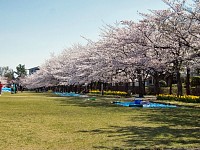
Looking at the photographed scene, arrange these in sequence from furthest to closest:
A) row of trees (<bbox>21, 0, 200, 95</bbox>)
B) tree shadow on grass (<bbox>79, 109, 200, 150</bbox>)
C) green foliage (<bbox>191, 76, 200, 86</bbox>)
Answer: green foliage (<bbox>191, 76, 200, 86</bbox>), row of trees (<bbox>21, 0, 200, 95</bbox>), tree shadow on grass (<bbox>79, 109, 200, 150</bbox>)

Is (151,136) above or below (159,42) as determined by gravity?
below

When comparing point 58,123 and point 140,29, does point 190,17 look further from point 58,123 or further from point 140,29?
point 58,123

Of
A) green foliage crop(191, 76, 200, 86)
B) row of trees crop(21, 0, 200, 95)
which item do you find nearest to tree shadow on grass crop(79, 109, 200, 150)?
row of trees crop(21, 0, 200, 95)

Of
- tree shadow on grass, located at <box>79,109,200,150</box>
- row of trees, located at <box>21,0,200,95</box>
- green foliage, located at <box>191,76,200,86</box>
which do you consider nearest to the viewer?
tree shadow on grass, located at <box>79,109,200,150</box>

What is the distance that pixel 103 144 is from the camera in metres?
8.73

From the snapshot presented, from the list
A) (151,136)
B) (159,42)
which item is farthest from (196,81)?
(151,136)

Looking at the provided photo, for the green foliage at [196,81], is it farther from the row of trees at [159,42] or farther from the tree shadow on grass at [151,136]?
the tree shadow on grass at [151,136]

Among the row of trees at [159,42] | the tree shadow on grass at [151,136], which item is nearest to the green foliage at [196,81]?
the row of trees at [159,42]

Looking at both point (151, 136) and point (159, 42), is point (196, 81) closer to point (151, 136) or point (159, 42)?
point (159, 42)

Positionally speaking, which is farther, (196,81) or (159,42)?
(196,81)

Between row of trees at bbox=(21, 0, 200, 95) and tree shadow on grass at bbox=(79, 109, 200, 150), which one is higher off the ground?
row of trees at bbox=(21, 0, 200, 95)

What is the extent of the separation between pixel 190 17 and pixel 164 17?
1.81 meters

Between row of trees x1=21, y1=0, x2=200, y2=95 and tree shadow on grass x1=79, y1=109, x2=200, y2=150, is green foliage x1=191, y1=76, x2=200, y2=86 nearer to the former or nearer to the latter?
row of trees x1=21, y1=0, x2=200, y2=95

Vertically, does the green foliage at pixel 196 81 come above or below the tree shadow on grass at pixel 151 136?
above
